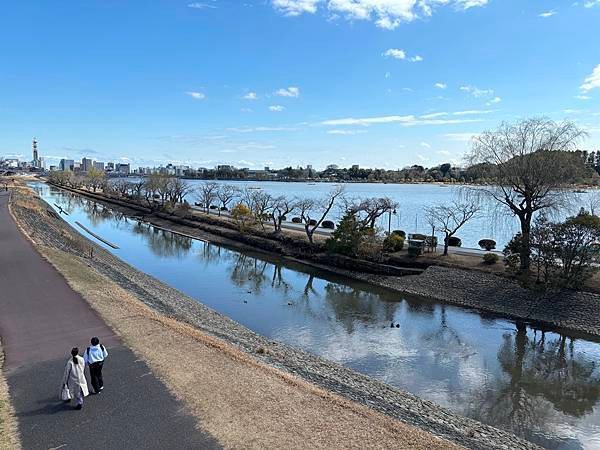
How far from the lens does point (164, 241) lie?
54.6 m

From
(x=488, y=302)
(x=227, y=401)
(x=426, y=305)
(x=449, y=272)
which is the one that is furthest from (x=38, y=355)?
(x=449, y=272)

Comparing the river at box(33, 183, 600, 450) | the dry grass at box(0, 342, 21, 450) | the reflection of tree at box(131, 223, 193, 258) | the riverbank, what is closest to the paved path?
the dry grass at box(0, 342, 21, 450)

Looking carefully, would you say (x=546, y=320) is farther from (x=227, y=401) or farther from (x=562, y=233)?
(x=227, y=401)

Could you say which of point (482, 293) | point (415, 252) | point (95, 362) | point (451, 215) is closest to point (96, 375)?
point (95, 362)

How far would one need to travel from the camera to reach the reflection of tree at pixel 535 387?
50.2ft

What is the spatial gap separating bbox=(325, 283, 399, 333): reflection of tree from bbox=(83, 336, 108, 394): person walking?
14.7 meters

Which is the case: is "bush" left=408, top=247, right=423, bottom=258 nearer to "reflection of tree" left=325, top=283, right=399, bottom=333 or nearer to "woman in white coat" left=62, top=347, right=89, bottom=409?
"reflection of tree" left=325, top=283, right=399, bottom=333

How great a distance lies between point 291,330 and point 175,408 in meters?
13.3

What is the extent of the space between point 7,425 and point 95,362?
6.49 feet

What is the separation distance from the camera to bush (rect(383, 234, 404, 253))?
37656 mm

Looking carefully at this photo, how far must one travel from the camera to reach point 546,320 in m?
25.0

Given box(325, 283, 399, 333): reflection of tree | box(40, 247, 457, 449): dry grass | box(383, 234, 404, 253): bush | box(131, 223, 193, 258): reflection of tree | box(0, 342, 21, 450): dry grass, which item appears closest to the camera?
box(0, 342, 21, 450): dry grass

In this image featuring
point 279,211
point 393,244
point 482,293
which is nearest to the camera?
point 482,293

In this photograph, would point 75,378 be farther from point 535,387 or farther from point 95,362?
point 535,387
